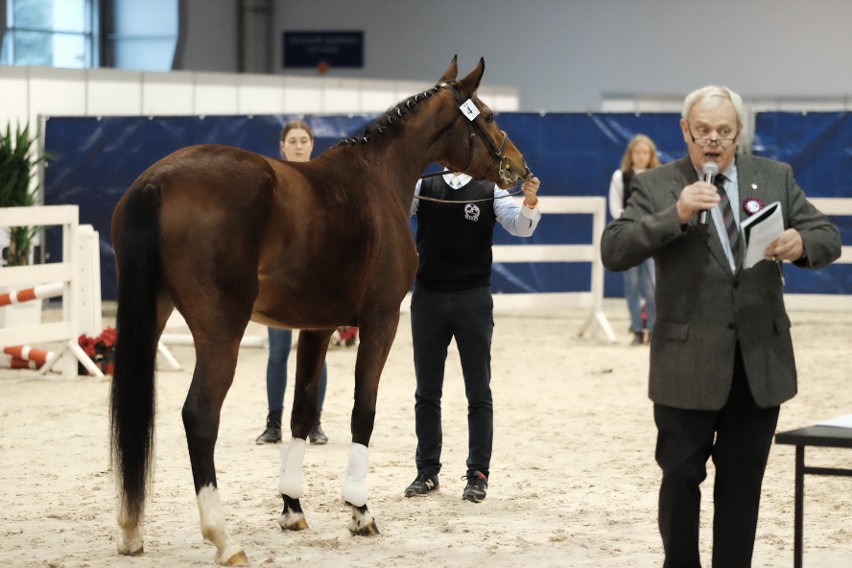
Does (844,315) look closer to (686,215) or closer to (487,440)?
(487,440)

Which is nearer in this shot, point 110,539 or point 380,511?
point 110,539

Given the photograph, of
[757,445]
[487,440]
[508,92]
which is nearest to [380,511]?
[487,440]

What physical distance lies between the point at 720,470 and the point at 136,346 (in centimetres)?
205

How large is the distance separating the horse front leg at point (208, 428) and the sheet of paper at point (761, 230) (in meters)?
1.93

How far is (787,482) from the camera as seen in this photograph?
584cm

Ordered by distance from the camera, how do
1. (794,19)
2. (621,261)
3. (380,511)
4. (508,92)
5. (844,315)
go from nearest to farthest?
(621,261), (380,511), (844,315), (508,92), (794,19)

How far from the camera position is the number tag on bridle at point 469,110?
533 cm

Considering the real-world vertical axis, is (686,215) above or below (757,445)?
above

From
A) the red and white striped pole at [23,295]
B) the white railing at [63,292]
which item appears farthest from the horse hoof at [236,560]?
the red and white striped pole at [23,295]

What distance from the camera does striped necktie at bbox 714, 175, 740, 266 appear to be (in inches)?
135

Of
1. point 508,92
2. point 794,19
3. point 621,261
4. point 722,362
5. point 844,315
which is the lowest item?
point 844,315

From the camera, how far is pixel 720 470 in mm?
3559

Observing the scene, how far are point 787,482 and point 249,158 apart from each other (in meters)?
3.07

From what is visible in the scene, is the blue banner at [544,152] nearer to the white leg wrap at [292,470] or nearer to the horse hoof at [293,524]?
the white leg wrap at [292,470]
